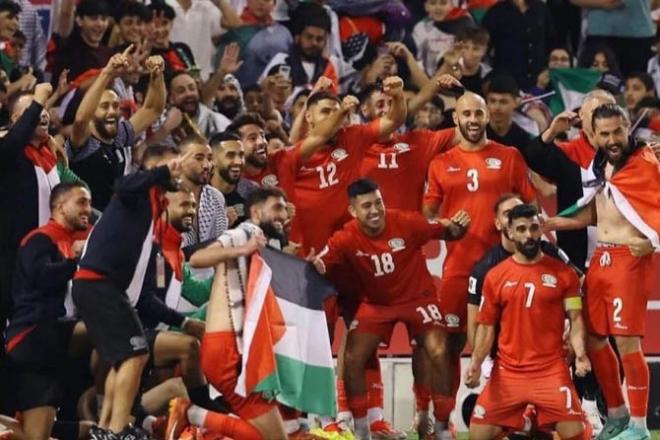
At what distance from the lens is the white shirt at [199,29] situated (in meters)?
18.3

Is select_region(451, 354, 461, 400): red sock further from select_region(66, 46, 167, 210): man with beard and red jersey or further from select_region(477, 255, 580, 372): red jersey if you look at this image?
select_region(66, 46, 167, 210): man with beard and red jersey

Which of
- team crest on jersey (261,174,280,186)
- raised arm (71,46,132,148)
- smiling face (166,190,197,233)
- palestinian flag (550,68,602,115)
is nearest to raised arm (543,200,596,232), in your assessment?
team crest on jersey (261,174,280,186)

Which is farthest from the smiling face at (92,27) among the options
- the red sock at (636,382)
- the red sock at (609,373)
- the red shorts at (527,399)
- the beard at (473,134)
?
the red sock at (636,382)

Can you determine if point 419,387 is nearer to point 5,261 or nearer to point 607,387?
point 607,387

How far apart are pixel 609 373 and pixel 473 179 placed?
63.5 inches

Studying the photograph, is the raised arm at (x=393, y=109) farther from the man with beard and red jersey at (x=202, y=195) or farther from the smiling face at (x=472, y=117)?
the man with beard and red jersey at (x=202, y=195)

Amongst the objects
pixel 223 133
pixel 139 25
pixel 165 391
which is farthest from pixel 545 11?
pixel 165 391

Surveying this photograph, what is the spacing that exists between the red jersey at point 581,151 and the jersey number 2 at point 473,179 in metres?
0.79

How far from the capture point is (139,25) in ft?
56.9

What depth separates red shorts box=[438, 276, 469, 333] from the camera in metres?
15.0

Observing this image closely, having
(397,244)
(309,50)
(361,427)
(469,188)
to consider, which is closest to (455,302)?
(397,244)

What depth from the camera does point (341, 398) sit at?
14914 mm

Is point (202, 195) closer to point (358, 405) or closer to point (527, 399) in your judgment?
point (358, 405)

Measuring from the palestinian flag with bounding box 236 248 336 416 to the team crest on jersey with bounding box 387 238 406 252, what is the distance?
951 millimetres
